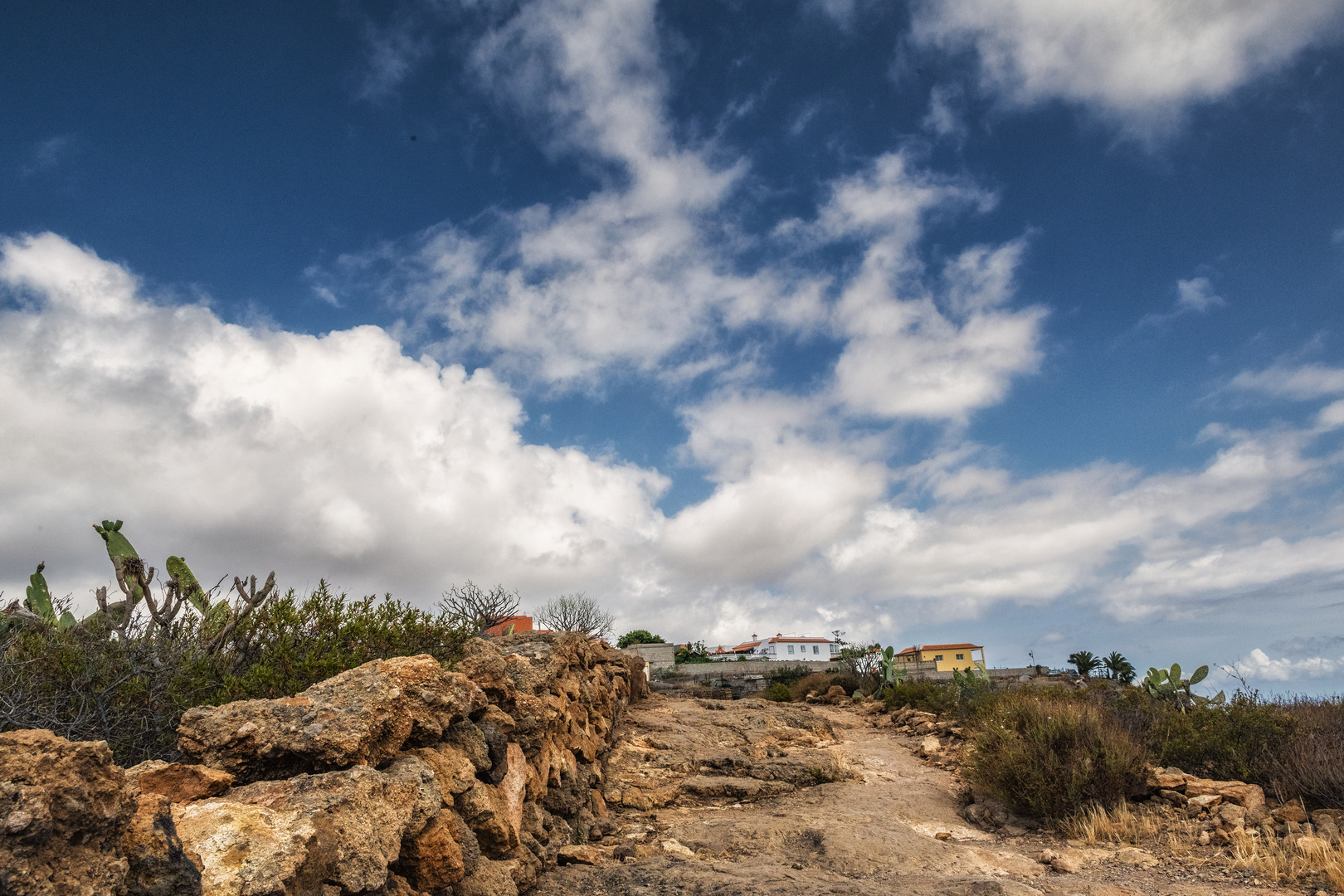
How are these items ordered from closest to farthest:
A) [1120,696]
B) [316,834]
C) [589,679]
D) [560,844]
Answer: [316,834]
[560,844]
[589,679]
[1120,696]

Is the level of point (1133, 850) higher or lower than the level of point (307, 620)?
lower

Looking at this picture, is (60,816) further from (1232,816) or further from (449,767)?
(1232,816)

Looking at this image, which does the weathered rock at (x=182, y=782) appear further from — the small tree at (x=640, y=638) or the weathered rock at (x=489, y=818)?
the small tree at (x=640, y=638)

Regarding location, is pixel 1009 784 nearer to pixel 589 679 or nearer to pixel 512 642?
pixel 589 679

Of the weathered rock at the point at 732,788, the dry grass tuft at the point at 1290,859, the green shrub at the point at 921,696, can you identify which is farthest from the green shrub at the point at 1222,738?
the green shrub at the point at 921,696

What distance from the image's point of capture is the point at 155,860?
8.21ft

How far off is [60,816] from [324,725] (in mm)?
1642

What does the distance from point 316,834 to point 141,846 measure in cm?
72

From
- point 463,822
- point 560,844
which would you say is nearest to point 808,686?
point 560,844

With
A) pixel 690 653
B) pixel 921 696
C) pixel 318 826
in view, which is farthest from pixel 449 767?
pixel 690 653

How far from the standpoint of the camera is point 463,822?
15.0 ft

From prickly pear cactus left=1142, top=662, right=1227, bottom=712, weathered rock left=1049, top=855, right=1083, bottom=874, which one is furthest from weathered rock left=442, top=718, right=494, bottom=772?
prickly pear cactus left=1142, top=662, right=1227, bottom=712

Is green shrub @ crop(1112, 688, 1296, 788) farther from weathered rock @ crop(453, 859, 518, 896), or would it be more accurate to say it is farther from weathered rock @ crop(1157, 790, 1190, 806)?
weathered rock @ crop(453, 859, 518, 896)

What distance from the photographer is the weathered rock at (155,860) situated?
2.47 m
